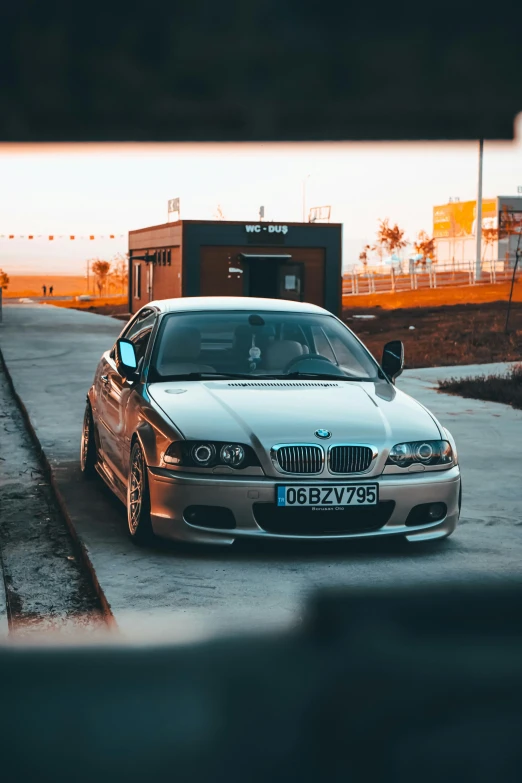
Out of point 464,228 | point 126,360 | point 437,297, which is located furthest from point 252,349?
point 464,228

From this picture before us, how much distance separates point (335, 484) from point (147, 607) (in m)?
1.27

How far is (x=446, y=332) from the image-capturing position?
29391 mm

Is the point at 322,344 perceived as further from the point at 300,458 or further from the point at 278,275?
the point at 278,275

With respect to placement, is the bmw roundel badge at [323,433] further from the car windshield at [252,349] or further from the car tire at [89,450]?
the car tire at [89,450]

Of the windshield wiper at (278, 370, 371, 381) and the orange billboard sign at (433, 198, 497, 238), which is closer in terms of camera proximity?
the windshield wiper at (278, 370, 371, 381)

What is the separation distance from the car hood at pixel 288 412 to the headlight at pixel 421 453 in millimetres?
44

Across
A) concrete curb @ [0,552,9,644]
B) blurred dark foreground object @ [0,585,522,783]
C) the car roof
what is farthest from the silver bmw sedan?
blurred dark foreground object @ [0,585,522,783]

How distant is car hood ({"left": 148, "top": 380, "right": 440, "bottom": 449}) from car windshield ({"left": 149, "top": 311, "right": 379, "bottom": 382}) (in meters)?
0.23

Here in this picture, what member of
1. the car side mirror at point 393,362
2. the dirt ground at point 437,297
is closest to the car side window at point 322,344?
the car side mirror at point 393,362

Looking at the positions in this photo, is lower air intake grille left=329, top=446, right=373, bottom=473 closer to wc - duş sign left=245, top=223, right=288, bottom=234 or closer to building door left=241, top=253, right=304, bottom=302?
building door left=241, top=253, right=304, bottom=302

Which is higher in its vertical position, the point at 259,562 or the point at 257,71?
the point at 257,71

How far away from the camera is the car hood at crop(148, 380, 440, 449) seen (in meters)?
5.74

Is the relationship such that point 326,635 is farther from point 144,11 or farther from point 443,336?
point 443,336

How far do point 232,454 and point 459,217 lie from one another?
4656 inches
